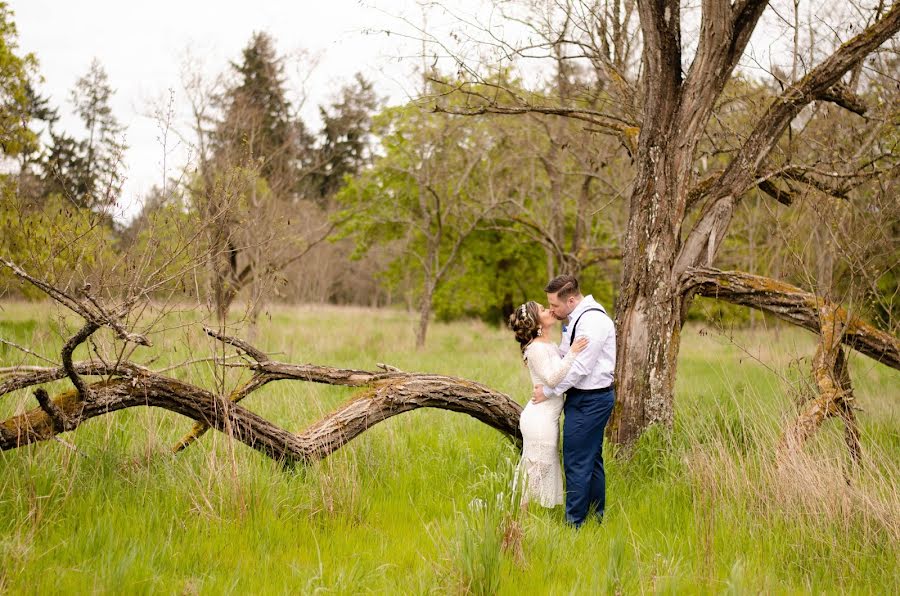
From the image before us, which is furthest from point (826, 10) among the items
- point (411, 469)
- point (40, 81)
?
point (40, 81)

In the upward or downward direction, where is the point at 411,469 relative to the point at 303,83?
downward

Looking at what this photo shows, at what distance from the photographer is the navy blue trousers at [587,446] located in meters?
4.64

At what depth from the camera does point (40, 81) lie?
11.9 m

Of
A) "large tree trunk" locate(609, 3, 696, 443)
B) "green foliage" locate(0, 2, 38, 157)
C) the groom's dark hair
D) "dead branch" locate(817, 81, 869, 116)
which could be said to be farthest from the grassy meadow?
"green foliage" locate(0, 2, 38, 157)

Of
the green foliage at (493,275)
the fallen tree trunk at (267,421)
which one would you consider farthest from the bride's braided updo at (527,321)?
the green foliage at (493,275)

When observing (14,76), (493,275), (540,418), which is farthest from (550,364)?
(493,275)

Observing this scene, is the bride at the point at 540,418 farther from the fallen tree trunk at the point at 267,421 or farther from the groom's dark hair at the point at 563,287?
the fallen tree trunk at the point at 267,421

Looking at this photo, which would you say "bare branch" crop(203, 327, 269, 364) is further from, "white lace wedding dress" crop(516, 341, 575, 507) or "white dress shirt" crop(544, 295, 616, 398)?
"white dress shirt" crop(544, 295, 616, 398)

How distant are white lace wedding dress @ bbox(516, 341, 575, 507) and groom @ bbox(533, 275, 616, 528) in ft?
0.30

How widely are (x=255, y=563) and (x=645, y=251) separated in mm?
4164

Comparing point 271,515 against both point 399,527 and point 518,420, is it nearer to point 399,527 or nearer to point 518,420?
point 399,527

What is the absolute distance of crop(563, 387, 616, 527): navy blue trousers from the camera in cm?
464

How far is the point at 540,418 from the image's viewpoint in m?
4.93

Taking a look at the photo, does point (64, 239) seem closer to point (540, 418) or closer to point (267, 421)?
point (267, 421)
